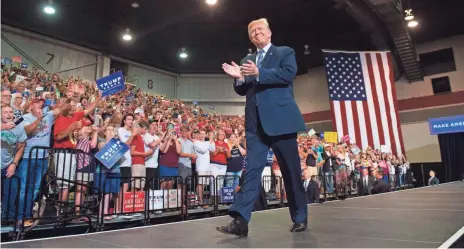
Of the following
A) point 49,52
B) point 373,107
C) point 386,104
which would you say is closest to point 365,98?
point 373,107

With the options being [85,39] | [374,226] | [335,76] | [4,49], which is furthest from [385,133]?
[4,49]

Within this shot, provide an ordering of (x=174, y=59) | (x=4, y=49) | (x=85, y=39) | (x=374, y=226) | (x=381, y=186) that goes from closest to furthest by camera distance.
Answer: (x=374, y=226) → (x=381, y=186) → (x=4, y=49) → (x=85, y=39) → (x=174, y=59)

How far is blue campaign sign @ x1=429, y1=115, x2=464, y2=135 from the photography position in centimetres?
1577

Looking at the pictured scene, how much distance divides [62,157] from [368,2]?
1156 cm

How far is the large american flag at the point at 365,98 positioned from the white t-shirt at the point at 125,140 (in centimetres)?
1148

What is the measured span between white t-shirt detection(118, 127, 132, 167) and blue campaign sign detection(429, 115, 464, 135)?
52.6ft

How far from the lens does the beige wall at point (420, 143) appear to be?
734 inches

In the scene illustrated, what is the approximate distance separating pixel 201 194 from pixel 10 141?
3107 millimetres

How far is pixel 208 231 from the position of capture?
2.53m

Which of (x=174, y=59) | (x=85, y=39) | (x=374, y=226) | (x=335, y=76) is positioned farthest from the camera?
(x=174, y=59)

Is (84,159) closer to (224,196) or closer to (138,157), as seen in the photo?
(138,157)

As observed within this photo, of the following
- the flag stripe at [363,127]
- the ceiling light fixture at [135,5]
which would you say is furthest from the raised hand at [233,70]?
the flag stripe at [363,127]

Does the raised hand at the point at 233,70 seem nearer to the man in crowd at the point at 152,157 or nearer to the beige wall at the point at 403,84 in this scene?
the man in crowd at the point at 152,157

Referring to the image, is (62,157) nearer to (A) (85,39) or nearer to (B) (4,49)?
(B) (4,49)
